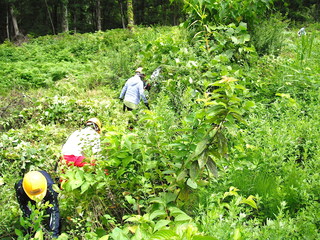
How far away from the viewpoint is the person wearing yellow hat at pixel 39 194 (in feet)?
11.1

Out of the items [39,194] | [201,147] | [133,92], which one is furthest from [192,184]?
[133,92]

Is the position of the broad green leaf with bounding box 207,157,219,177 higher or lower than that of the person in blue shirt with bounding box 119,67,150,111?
higher

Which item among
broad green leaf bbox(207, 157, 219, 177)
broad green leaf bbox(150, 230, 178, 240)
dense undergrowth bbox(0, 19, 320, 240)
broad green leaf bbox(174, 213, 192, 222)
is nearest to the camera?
broad green leaf bbox(150, 230, 178, 240)

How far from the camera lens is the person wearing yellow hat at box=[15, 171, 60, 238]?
3.39 meters

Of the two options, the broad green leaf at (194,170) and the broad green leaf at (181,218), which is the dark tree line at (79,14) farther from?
the broad green leaf at (181,218)

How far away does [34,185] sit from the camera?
3.40 meters

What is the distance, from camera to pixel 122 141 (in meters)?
2.98

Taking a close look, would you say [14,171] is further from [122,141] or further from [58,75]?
[58,75]

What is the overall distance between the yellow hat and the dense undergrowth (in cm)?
29

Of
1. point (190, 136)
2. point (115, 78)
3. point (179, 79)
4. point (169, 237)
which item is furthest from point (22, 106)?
point (169, 237)

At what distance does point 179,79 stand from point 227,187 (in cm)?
258

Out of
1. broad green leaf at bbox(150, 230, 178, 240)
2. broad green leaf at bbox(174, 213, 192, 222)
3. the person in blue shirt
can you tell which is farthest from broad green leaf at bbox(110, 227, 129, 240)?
the person in blue shirt

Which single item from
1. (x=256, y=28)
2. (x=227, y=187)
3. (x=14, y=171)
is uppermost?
(x=256, y=28)

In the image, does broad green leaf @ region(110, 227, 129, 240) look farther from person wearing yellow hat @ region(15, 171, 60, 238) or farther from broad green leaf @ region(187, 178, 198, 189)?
person wearing yellow hat @ region(15, 171, 60, 238)
